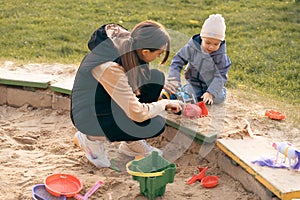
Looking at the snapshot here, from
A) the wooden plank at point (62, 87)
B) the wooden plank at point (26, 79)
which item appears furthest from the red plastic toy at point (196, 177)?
the wooden plank at point (26, 79)

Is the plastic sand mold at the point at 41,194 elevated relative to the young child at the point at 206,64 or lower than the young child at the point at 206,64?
lower

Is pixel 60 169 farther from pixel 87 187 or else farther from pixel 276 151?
pixel 276 151

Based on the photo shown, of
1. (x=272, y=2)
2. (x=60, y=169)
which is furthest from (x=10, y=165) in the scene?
(x=272, y=2)

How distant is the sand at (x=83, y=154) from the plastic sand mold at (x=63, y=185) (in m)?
0.06

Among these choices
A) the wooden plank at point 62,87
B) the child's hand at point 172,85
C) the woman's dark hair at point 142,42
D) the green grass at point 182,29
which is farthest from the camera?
the green grass at point 182,29

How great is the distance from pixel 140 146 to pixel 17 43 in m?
3.00

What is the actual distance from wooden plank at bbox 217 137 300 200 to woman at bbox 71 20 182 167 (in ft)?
1.43

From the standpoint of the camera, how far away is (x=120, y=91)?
316cm

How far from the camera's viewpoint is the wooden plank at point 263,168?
289cm

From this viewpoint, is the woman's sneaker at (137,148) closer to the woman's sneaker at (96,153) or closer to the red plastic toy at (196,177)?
→ the woman's sneaker at (96,153)

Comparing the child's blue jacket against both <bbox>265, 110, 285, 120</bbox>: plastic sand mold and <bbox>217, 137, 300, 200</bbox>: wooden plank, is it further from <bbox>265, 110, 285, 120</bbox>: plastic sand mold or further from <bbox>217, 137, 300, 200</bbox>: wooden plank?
<bbox>217, 137, 300, 200</bbox>: wooden plank

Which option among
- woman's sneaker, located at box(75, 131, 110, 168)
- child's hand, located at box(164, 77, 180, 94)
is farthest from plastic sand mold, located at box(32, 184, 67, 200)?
child's hand, located at box(164, 77, 180, 94)

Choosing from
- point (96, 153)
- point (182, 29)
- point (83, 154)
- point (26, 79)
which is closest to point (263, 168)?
point (96, 153)

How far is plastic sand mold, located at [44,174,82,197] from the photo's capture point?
9.96ft
